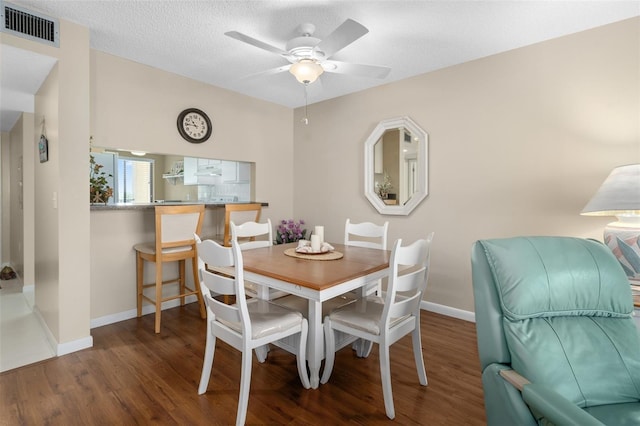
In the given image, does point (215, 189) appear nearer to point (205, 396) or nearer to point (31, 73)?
point (31, 73)

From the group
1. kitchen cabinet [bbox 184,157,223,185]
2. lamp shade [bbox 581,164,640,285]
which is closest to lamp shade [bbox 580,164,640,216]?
lamp shade [bbox 581,164,640,285]

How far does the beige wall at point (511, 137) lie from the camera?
2379 mm

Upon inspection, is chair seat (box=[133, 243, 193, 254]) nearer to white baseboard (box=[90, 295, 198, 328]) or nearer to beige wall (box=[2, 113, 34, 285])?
white baseboard (box=[90, 295, 198, 328])

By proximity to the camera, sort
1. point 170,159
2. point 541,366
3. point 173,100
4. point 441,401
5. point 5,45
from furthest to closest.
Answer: point 170,159 → point 173,100 → point 5,45 → point 441,401 → point 541,366

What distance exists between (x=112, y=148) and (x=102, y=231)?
748 millimetres

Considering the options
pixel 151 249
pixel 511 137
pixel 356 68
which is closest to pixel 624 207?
pixel 511 137

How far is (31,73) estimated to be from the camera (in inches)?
98.9

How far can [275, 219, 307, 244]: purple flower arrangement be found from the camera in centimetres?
402

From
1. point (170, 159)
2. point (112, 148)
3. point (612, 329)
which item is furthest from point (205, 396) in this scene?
point (170, 159)

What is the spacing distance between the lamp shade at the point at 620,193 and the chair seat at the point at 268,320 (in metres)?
1.85

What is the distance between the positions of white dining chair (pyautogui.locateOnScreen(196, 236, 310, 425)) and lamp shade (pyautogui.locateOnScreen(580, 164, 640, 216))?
1.83 metres

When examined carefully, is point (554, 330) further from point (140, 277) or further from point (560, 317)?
point (140, 277)

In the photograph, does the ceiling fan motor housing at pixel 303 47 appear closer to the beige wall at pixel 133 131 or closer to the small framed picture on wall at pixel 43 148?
the beige wall at pixel 133 131

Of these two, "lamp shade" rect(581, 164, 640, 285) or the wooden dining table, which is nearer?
the wooden dining table
